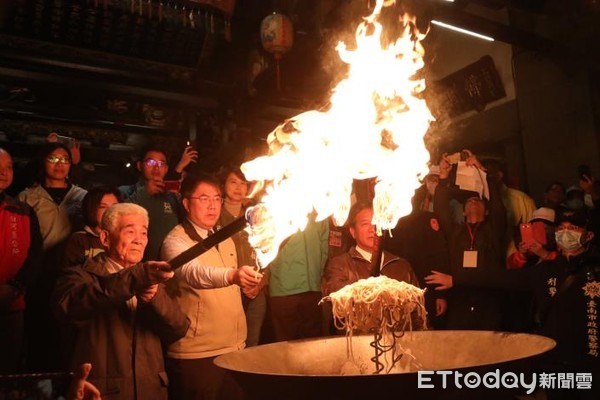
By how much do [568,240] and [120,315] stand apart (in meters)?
5.12

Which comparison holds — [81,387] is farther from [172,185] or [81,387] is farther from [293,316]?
[172,185]

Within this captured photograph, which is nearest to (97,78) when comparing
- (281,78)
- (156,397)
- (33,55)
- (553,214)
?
(33,55)

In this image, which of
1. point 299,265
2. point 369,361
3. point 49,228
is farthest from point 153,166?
point 369,361

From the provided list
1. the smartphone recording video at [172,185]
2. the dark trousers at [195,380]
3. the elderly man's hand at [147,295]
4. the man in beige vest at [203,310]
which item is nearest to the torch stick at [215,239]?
the elderly man's hand at [147,295]

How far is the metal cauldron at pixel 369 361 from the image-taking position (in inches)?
99.7

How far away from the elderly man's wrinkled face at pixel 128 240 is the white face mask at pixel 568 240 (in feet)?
16.0

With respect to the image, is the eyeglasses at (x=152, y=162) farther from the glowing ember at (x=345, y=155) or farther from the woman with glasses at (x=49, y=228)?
the glowing ember at (x=345, y=155)

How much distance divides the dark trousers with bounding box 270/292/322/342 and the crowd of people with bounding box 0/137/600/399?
0.02 meters

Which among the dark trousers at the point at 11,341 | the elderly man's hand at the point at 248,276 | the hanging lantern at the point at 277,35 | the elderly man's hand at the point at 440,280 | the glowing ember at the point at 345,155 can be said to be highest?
the hanging lantern at the point at 277,35

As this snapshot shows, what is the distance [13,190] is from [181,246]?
2807mm

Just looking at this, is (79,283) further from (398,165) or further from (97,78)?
(97,78)

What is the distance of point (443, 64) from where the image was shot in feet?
46.2

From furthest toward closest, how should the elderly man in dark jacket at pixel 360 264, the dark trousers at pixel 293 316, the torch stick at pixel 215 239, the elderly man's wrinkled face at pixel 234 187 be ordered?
the elderly man's wrinkled face at pixel 234 187
the dark trousers at pixel 293 316
the elderly man in dark jacket at pixel 360 264
the torch stick at pixel 215 239

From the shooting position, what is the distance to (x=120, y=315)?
13.5ft
